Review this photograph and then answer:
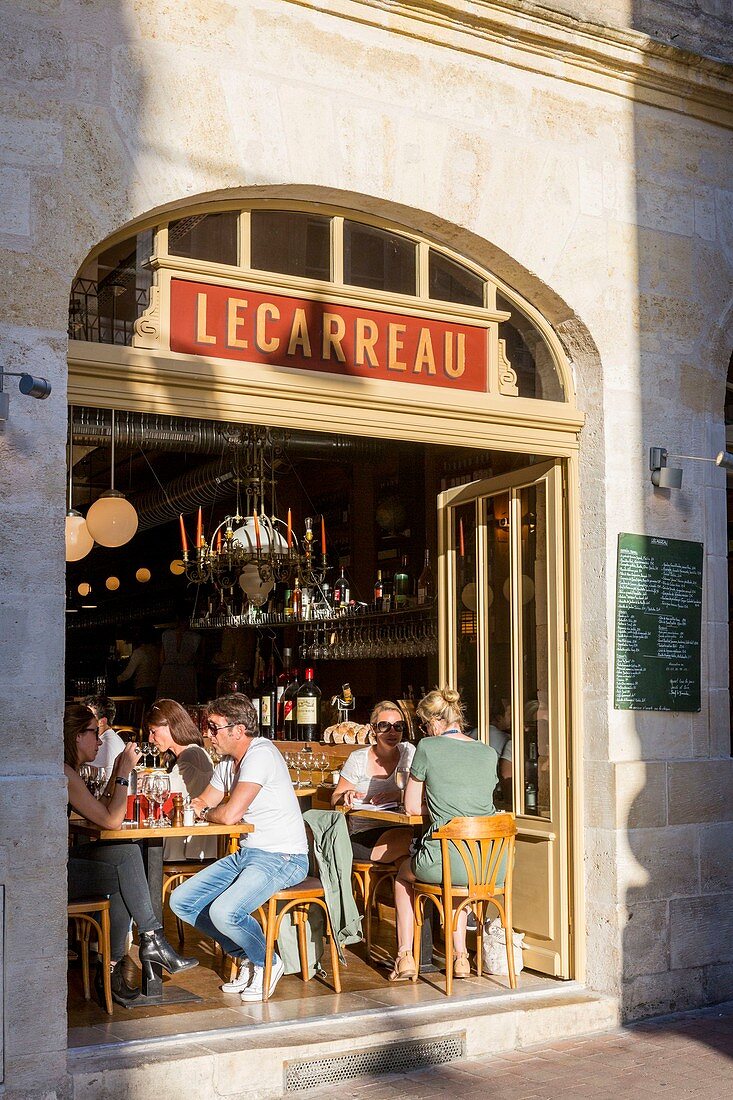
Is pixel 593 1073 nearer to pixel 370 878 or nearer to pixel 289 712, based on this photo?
pixel 370 878

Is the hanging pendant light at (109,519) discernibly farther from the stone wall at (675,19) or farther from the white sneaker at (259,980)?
the stone wall at (675,19)

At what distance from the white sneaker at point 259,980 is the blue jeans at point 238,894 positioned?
8cm

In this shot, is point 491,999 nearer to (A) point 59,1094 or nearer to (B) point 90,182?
(A) point 59,1094

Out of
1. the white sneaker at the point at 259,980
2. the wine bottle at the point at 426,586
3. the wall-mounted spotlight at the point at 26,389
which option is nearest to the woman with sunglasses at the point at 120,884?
the white sneaker at the point at 259,980

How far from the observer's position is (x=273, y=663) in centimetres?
1316

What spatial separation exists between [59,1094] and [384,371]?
3.62 meters

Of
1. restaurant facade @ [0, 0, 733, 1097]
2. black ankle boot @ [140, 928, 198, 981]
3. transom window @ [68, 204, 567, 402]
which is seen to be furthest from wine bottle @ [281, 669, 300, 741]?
transom window @ [68, 204, 567, 402]

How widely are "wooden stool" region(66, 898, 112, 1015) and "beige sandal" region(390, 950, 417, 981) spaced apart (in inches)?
59.8

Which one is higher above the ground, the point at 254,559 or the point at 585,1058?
the point at 254,559

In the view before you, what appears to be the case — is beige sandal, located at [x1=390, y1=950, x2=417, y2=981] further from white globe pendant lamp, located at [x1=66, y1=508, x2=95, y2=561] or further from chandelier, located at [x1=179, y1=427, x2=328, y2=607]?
chandelier, located at [x1=179, y1=427, x2=328, y2=607]

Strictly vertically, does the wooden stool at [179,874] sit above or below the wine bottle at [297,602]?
below

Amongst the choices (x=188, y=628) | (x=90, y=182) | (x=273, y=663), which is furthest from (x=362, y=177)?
(x=188, y=628)

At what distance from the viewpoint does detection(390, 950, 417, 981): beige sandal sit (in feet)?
22.0

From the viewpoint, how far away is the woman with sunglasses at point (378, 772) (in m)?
7.75
